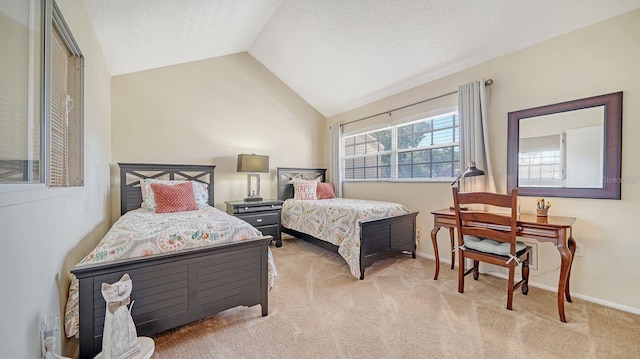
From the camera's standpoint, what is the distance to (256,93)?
14.4 ft

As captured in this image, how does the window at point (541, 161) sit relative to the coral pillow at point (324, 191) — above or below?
above

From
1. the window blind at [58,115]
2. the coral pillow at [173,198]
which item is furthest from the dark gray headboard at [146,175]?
the window blind at [58,115]

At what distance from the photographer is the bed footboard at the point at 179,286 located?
4.53ft

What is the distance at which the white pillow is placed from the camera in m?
3.00

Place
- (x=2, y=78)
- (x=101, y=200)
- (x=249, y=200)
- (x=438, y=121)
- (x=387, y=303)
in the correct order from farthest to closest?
(x=249, y=200), (x=438, y=121), (x=101, y=200), (x=387, y=303), (x=2, y=78)

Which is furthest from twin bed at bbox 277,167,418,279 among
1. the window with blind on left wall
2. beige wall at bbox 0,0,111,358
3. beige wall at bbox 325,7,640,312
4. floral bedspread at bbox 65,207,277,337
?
the window with blind on left wall

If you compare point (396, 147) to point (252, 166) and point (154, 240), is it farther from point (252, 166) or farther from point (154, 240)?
point (154, 240)

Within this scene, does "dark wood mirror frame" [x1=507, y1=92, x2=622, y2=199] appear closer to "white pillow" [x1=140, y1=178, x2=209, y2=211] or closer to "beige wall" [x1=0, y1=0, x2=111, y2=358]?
"beige wall" [x1=0, y1=0, x2=111, y2=358]

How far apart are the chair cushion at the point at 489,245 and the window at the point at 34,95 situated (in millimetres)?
2929

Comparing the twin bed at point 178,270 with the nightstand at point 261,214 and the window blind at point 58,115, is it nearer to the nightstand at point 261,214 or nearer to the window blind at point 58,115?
the window blind at point 58,115

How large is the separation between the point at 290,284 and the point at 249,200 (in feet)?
6.04

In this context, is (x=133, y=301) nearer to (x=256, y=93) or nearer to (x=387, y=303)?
(x=387, y=303)

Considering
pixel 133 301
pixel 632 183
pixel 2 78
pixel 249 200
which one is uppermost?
pixel 2 78

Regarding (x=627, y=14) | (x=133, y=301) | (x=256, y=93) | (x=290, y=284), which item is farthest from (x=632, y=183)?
(x=256, y=93)
